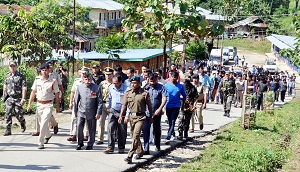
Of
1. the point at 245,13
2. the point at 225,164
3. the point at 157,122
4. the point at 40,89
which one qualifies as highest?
the point at 245,13

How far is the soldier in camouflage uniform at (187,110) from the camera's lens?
12.4 m

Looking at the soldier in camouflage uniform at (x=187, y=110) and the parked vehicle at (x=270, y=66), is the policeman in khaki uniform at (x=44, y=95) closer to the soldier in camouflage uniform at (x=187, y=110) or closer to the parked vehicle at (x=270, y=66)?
the soldier in camouflage uniform at (x=187, y=110)

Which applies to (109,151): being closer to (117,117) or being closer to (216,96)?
(117,117)

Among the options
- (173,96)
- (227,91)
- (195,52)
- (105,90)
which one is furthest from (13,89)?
(195,52)

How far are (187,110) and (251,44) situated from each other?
66546mm

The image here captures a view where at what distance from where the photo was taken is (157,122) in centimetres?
1069

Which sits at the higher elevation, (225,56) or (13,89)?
(225,56)

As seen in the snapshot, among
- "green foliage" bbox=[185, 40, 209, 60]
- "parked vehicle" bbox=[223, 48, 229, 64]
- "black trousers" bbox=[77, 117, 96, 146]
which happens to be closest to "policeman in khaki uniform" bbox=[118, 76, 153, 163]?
"black trousers" bbox=[77, 117, 96, 146]

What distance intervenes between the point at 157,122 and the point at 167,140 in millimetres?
1338

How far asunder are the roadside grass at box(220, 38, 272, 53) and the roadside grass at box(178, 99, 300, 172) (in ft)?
182

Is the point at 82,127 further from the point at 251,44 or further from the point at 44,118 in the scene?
the point at 251,44

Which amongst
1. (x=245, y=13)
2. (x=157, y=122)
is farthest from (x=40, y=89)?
(x=245, y=13)

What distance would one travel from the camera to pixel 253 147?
12.9 metres

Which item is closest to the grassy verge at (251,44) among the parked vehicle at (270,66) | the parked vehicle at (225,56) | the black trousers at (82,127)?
the parked vehicle at (225,56)
